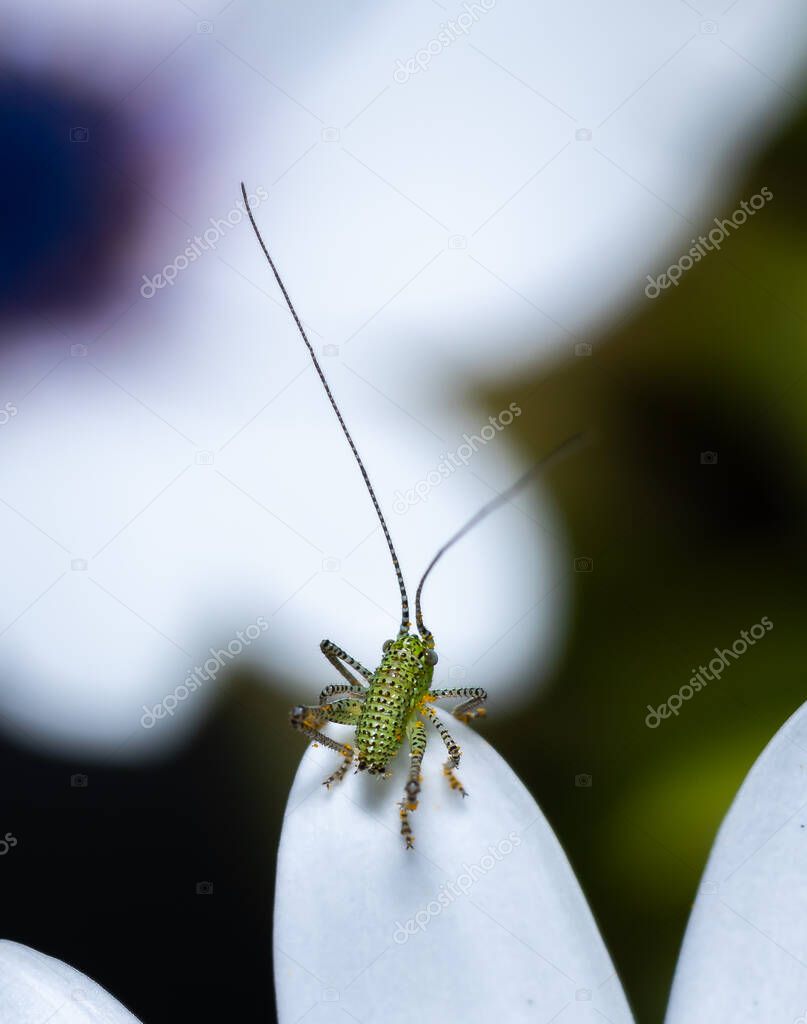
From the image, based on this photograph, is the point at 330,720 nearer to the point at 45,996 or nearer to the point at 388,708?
the point at 388,708

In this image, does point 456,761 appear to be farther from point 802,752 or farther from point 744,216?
point 744,216

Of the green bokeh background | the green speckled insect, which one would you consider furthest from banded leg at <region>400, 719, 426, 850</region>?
the green bokeh background

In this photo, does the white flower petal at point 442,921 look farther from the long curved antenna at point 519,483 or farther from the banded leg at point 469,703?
the long curved antenna at point 519,483

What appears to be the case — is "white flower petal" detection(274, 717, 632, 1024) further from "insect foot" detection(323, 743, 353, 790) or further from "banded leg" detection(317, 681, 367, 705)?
"banded leg" detection(317, 681, 367, 705)

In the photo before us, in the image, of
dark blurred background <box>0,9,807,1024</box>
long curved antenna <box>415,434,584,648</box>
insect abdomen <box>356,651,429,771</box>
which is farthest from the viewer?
long curved antenna <box>415,434,584,648</box>

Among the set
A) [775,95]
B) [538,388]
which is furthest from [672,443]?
[775,95]

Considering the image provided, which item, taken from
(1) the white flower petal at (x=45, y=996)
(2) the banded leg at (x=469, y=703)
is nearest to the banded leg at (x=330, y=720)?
(2) the banded leg at (x=469, y=703)
